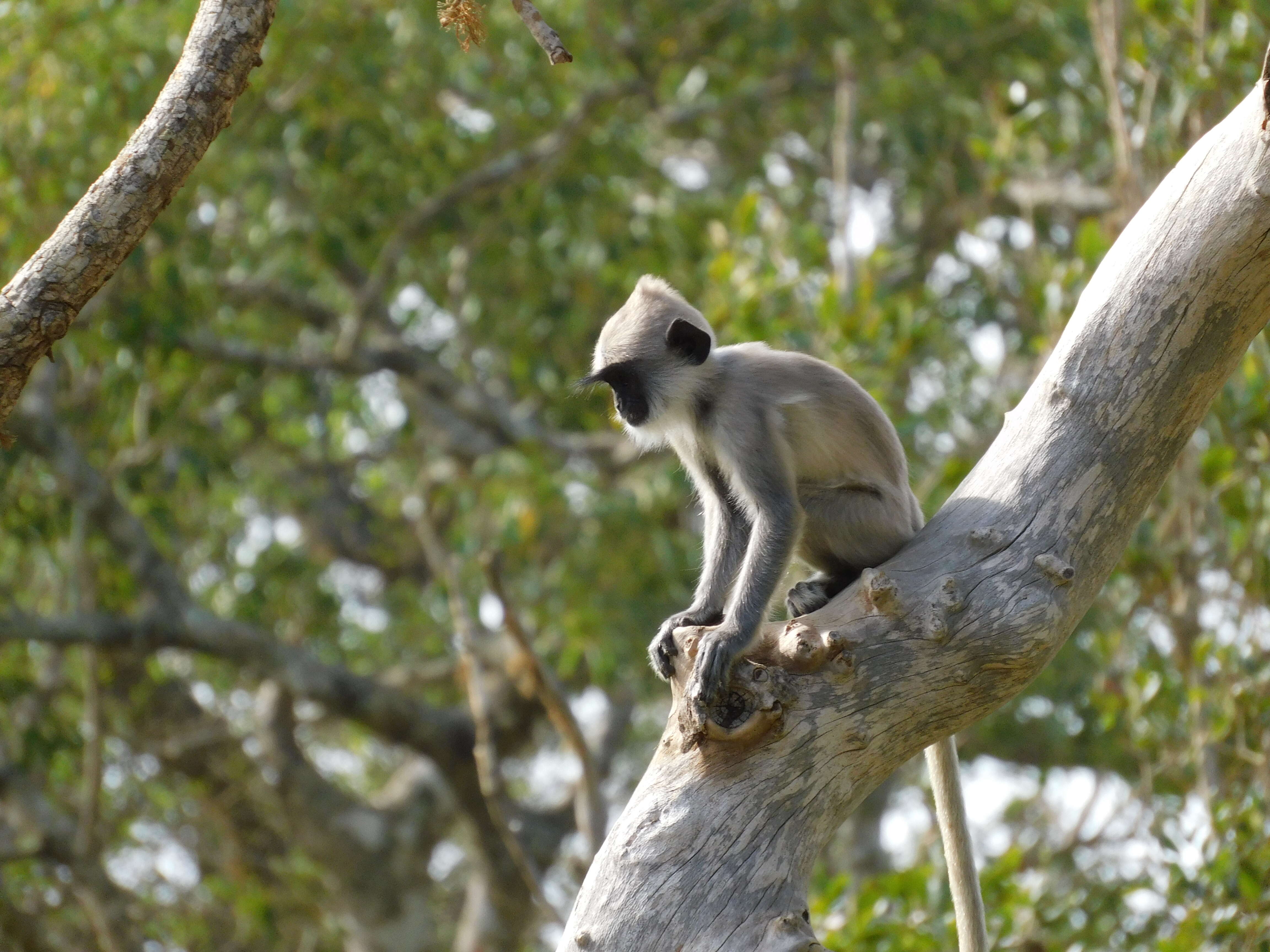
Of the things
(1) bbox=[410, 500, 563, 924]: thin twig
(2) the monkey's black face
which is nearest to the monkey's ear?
(2) the monkey's black face

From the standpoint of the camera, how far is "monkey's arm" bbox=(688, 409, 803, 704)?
126 inches

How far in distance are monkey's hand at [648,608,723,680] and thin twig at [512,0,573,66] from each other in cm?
144

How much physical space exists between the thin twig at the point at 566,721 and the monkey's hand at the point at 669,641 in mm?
1289

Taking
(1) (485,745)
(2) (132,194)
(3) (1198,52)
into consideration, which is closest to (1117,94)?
(3) (1198,52)

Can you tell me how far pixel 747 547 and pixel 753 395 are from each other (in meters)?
0.42

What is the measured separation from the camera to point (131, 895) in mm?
8008

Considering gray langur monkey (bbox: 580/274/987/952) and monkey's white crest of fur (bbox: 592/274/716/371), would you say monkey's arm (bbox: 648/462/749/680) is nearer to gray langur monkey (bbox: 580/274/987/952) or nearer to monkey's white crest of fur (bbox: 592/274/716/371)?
gray langur monkey (bbox: 580/274/987/952)

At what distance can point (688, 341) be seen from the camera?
3.79 meters

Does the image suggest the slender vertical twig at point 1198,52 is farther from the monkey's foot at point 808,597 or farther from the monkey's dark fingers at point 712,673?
the monkey's dark fingers at point 712,673

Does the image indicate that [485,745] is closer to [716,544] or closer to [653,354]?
[716,544]

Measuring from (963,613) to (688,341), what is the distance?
1.26 metres

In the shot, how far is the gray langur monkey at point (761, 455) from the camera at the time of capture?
3.56 metres

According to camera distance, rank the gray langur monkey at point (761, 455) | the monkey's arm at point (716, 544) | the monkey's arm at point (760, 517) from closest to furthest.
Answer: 1. the monkey's arm at point (760, 517)
2. the gray langur monkey at point (761, 455)
3. the monkey's arm at point (716, 544)

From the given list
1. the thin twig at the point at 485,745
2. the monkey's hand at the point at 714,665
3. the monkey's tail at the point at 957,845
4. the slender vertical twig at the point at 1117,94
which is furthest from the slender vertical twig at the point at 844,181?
the monkey's hand at the point at 714,665
